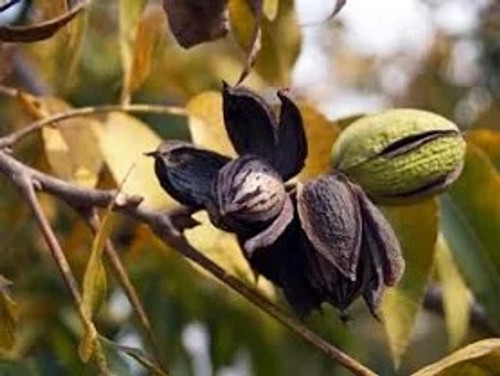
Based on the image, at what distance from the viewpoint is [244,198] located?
1.21m

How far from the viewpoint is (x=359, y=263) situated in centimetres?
125

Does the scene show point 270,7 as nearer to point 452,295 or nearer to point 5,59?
point 5,59

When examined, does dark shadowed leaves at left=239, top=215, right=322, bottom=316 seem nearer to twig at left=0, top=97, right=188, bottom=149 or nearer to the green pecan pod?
the green pecan pod

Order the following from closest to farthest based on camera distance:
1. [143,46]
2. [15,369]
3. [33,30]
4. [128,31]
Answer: [33,30] < [15,369] < [128,31] < [143,46]

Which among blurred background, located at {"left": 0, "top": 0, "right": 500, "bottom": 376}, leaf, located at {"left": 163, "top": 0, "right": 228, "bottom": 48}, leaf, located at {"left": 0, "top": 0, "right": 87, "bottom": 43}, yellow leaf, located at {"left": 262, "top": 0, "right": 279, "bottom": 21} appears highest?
leaf, located at {"left": 0, "top": 0, "right": 87, "bottom": 43}

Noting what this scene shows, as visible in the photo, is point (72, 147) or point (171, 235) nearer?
point (171, 235)

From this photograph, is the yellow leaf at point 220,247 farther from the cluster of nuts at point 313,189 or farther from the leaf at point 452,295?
the leaf at point 452,295

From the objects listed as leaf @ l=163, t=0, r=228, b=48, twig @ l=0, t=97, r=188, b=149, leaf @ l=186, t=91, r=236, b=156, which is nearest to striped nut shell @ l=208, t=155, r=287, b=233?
leaf @ l=163, t=0, r=228, b=48

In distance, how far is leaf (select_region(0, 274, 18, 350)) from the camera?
1271 mm

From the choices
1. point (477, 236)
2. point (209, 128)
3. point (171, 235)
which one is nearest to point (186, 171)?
point (171, 235)

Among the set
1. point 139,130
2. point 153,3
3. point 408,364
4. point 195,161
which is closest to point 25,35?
point 195,161

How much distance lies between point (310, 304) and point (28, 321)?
1070 millimetres

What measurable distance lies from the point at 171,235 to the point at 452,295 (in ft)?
1.90

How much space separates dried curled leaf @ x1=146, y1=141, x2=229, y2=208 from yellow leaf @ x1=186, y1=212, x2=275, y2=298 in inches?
6.7
